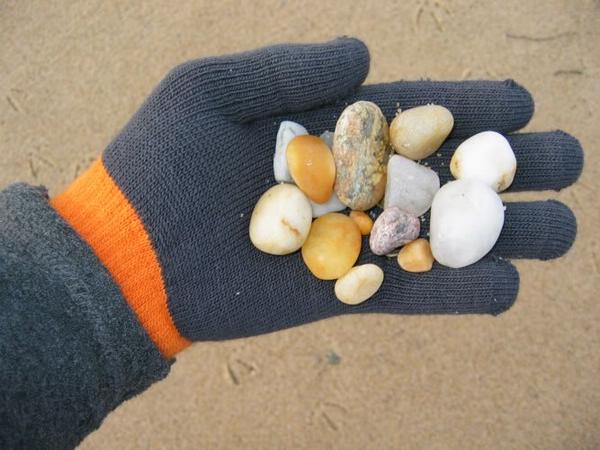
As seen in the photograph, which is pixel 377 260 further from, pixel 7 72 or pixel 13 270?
pixel 7 72

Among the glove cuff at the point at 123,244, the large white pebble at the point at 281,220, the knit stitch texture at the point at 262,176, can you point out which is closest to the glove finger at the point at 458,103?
the knit stitch texture at the point at 262,176

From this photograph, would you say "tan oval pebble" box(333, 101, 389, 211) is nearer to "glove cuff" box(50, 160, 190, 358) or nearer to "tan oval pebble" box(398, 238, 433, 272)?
"tan oval pebble" box(398, 238, 433, 272)

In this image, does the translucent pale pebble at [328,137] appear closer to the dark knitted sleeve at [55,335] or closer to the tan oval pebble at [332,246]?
the tan oval pebble at [332,246]

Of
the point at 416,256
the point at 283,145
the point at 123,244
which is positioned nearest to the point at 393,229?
the point at 416,256

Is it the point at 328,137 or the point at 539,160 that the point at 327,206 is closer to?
the point at 328,137

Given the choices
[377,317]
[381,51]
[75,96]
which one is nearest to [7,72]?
[75,96]

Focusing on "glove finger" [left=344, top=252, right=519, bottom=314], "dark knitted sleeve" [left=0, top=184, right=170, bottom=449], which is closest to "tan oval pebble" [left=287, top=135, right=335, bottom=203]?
"glove finger" [left=344, top=252, right=519, bottom=314]
